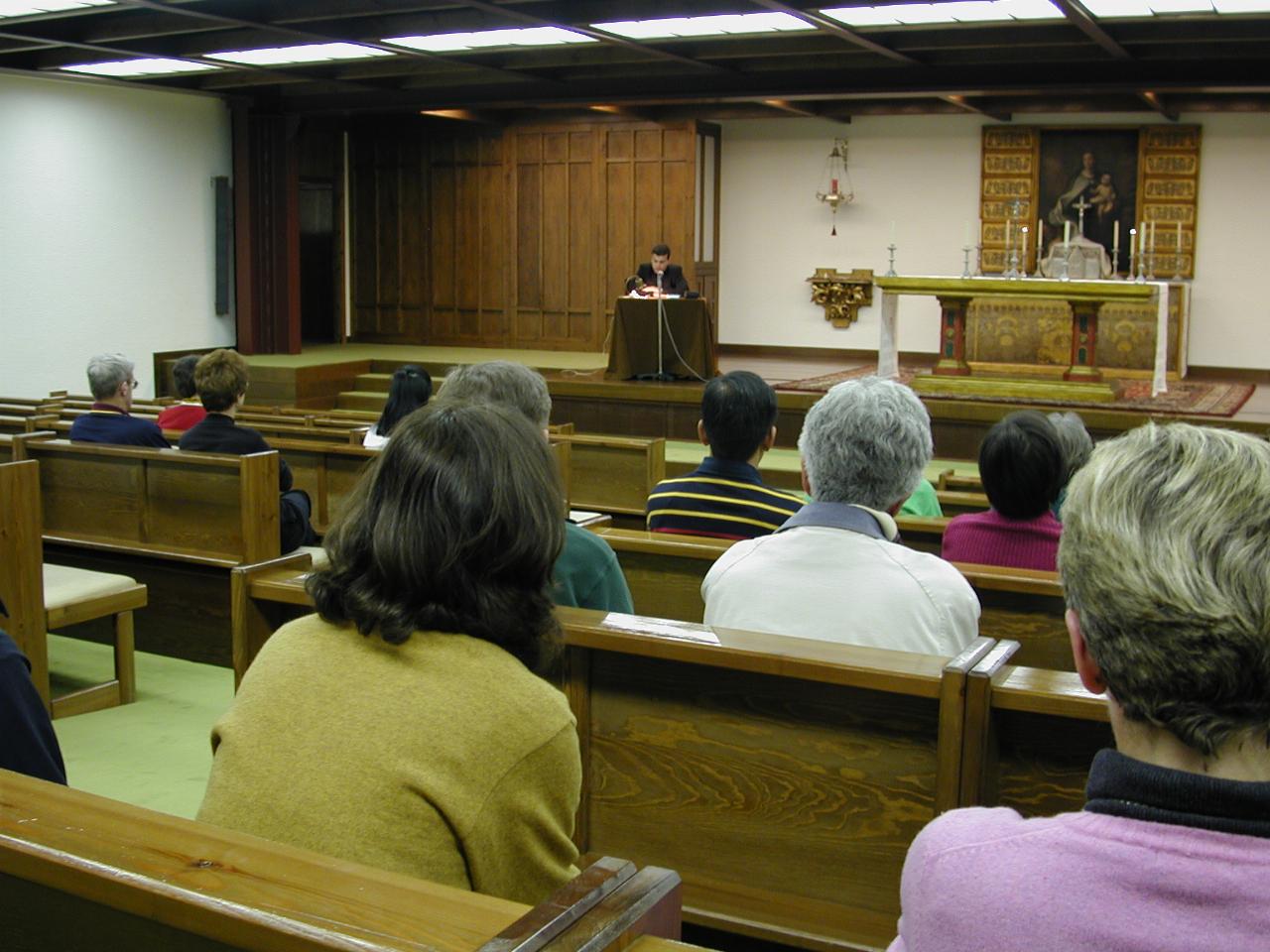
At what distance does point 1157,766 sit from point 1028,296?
28.8ft

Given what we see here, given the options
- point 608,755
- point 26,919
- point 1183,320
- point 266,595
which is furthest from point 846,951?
point 1183,320

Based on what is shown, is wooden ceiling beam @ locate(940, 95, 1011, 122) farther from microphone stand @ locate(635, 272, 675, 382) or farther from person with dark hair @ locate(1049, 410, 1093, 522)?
person with dark hair @ locate(1049, 410, 1093, 522)

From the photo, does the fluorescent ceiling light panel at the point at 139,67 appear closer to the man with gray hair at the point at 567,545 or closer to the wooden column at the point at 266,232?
the wooden column at the point at 266,232

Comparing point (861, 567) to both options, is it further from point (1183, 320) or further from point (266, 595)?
point (1183, 320)

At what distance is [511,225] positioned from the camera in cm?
1391

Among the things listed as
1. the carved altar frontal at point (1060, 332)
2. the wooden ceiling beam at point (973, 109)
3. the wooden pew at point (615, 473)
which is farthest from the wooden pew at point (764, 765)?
the wooden ceiling beam at point (973, 109)

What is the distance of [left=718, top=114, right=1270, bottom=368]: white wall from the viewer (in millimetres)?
11648

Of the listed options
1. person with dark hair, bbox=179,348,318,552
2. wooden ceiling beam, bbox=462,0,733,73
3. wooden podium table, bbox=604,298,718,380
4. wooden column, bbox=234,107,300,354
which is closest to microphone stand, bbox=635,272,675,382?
wooden podium table, bbox=604,298,718,380

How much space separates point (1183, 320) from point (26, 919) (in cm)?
1193

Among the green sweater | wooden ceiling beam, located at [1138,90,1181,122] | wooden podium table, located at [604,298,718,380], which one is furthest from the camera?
wooden ceiling beam, located at [1138,90,1181,122]

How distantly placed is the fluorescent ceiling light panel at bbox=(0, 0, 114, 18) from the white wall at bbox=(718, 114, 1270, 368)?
21.8 ft

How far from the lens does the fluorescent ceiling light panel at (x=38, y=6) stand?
28.3 feet

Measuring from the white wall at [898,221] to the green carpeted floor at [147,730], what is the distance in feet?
31.3

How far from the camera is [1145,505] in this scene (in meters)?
1.05
